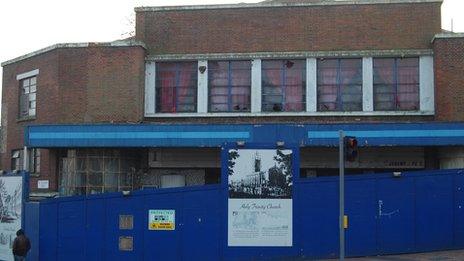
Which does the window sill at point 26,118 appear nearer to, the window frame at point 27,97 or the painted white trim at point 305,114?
the window frame at point 27,97

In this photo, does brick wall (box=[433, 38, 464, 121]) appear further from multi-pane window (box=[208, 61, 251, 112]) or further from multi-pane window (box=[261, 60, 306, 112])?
multi-pane window (box=[208, 61, 251, 112])

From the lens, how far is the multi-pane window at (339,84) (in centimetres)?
2559

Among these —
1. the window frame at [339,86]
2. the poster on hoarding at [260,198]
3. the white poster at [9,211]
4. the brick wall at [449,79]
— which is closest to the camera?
the poster on hoarding at [260,198]

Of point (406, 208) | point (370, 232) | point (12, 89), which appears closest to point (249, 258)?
point (370, 232)

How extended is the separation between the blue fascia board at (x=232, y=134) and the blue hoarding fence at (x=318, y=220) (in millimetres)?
2908

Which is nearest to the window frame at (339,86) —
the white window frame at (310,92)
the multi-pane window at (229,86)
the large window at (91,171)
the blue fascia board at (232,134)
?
the white window frame at (310,92)

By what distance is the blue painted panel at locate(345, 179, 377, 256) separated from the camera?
19.3 metres

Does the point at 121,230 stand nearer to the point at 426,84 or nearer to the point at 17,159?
the point at 17,159

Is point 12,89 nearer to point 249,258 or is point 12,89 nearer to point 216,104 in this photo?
point 216,104

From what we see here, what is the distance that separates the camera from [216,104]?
1036 inches

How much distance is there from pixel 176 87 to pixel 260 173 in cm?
859

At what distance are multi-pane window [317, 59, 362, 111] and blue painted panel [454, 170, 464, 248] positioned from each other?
6.53 m

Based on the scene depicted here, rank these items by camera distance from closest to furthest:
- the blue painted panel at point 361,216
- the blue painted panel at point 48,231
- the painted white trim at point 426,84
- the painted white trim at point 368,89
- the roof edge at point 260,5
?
the blue painted panel at point 361,216 → the blue painted panel at point 48,231 → the painted white trim at point 426,84 → the painted white trim at point 368,89 → the roof edge at point 260,5

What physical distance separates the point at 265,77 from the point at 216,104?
2.35m
